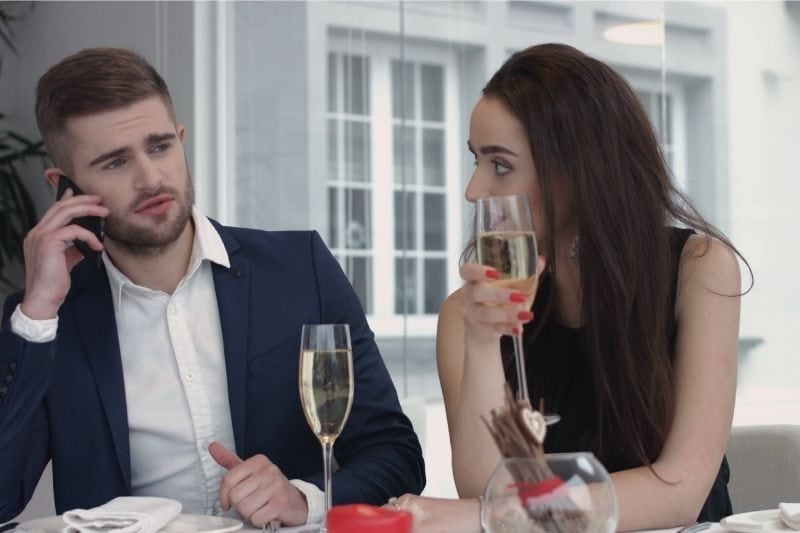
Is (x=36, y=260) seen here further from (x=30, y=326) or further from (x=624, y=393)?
(x=624, y=393)

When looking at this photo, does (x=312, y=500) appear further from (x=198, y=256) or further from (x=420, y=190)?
(x=420, y=190)

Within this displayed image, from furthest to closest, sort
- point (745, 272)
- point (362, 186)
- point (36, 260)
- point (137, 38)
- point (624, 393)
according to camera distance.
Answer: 1. point (137, 38)
2. point (362, 186)
3. point (745, 272)
4. point (36, 260)
5. point (624, 393)

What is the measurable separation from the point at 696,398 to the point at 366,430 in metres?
0.62

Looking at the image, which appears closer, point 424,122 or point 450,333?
point 450,333

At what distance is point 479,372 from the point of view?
5.74 feet

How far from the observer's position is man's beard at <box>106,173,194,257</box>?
222 centimetres

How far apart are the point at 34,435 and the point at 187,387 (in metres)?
0.29

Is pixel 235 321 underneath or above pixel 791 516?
above

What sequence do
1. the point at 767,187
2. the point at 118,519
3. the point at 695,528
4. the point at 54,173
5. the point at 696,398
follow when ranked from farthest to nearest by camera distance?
1. the point at 767,187
2. the point at 54,173
3. the point at 696,398
4. the point at 118,519
5. the point at 695,528

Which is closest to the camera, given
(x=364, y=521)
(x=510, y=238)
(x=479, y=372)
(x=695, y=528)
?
(x=364, y=521)

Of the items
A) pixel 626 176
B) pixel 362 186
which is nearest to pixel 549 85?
pixel 626 176

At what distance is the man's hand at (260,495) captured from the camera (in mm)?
1770

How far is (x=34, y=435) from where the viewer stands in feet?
7.11

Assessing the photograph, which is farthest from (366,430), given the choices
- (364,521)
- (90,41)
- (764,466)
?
(90,41)
